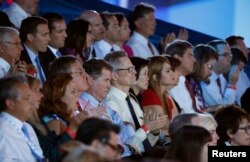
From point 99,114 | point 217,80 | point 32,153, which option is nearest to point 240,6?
point 217,80

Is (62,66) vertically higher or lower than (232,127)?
higher


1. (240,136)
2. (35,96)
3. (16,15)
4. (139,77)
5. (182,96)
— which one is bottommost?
(182,96)

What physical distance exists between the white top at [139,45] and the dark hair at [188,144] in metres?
4.27

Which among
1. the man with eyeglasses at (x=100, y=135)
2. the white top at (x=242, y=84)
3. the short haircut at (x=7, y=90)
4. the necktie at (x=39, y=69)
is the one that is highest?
the man with eyeglasses at (x=100, y=135)

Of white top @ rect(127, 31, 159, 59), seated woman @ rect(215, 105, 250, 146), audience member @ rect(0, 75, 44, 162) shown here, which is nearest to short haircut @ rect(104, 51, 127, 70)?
seated woman @ rect(215, 105, 250, 146)

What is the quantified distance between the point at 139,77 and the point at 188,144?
245 cm

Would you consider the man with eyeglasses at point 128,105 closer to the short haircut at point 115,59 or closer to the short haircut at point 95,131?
the short haircut at point 115,59

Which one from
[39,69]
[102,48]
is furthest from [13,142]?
[102,48]

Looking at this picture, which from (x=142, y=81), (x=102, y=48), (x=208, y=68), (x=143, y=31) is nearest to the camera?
(x=142, y=81)

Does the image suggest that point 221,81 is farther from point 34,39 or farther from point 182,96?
point 34,39

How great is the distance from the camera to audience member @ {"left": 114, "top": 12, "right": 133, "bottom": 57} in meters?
8.33

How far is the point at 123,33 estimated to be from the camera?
329 inches

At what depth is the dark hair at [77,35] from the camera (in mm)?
7285

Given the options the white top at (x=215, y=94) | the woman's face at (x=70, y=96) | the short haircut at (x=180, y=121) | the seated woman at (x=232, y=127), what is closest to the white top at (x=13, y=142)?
the woman's face at (x=70, y=96)
